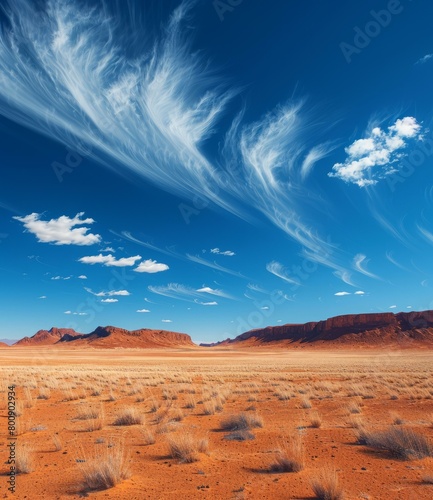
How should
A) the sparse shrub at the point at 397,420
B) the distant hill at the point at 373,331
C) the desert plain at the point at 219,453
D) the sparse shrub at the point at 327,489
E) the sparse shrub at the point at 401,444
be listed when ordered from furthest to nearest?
1. the distant hill at the point at 373,331
2. the sparse shrub at the point at 397,420
3. the sparse shrub at the point at 401,444
4. the desert plain at the point at 219,453
5. the sparse shrub at the point at 327,489

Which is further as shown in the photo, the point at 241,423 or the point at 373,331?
the point at 373,331

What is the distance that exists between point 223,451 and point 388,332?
6595 inches

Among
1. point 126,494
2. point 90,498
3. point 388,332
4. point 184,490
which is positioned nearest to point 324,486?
point 184,490

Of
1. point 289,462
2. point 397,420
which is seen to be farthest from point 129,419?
point 397,420

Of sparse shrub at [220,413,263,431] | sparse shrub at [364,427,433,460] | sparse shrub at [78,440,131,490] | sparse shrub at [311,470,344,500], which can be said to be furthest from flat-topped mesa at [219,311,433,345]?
sparse shrub at [78,440,131,490]

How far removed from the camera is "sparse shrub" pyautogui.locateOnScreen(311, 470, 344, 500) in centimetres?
562

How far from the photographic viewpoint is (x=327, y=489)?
5664mm

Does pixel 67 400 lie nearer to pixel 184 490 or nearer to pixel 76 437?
pixel 76 437

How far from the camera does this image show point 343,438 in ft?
32.1

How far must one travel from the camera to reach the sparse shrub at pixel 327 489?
18.4ft

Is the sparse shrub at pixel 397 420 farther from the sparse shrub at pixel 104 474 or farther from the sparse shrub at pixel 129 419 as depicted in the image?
the sparse shrub at pixel 104 474

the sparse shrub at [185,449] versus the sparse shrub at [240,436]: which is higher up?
the sparse shrub at [185,449]

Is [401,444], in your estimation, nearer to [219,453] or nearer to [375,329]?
[219,453]

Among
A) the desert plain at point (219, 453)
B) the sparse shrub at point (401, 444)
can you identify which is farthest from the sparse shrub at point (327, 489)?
the sparse shrub at point (401, 444)
